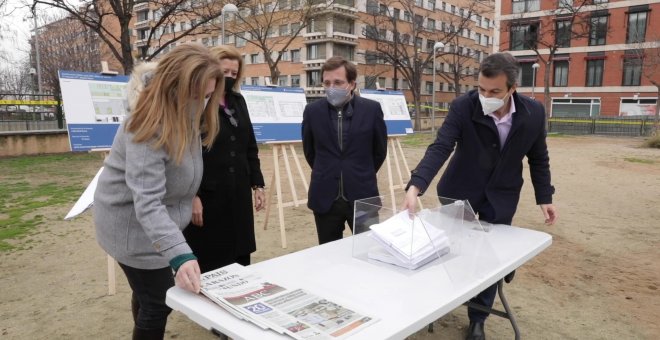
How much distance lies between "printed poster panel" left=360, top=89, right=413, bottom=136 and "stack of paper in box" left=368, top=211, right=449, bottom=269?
13.2ft

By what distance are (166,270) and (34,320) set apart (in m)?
1.86

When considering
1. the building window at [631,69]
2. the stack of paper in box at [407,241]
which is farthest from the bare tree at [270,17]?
the building window at [631,69]

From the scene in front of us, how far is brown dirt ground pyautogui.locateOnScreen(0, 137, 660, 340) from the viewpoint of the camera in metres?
2.81

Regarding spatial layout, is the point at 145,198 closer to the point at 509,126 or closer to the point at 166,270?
the point at 166,270

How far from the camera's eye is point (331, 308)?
1.41 m

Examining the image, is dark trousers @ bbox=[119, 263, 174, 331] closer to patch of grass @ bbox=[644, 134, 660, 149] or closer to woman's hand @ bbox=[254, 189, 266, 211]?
woman's hand @ bbox=[254, 189, 266, 211]

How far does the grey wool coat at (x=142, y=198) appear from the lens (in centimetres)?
146

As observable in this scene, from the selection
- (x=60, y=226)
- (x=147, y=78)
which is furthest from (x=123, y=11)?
(x=147, y=78)

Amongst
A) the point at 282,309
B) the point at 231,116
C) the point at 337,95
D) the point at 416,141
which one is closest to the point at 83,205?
the point at 231,116

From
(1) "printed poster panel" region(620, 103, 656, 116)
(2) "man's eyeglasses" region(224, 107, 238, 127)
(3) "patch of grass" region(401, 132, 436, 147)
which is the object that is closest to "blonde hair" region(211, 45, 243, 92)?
(2) "man's eyeglasses" region(224, 107, 238, 127)

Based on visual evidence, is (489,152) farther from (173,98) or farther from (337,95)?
(173,98)

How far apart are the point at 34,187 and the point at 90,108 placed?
4936mm

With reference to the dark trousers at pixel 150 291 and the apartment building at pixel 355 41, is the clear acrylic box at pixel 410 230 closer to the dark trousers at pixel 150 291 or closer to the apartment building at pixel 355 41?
the dark trousers at pixel 150 291

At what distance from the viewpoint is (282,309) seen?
1.38 meters
